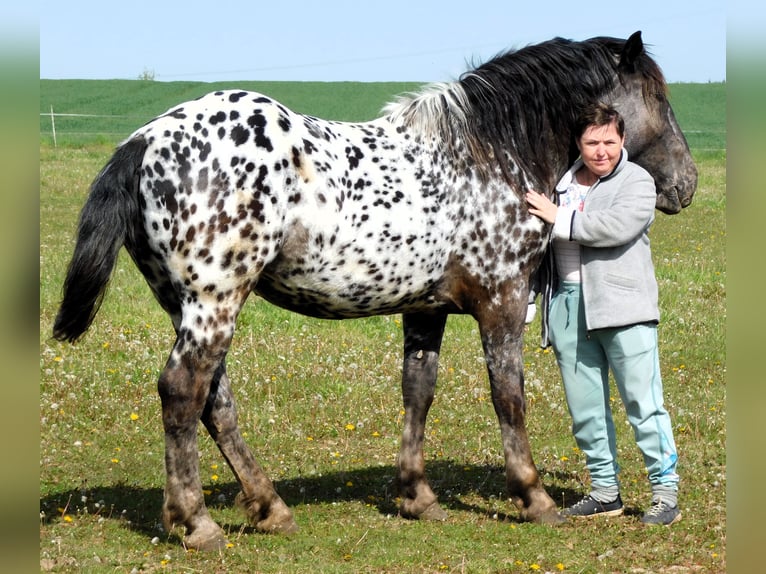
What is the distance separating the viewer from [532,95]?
5.81 meters

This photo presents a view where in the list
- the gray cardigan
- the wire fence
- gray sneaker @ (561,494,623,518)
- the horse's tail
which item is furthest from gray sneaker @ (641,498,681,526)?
the wire fence

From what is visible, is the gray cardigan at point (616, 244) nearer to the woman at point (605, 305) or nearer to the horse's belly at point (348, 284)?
the woman at point (605, 305)

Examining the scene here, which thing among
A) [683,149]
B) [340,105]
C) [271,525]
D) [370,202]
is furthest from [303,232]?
[340,105]

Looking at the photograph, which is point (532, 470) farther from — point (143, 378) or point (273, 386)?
point (143, 378)

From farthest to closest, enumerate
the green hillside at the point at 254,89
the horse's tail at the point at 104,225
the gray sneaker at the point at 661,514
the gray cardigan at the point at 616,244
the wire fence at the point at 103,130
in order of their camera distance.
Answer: the green hillside at the point at 254,89
the wire fence at the point at 103,130
the gray sneaker at the point at 661,514
the gray cardigan at the point at 616,244
the horse's tail at the point at 104,225

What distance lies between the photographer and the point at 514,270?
5625 mm

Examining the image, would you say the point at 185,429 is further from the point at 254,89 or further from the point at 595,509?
the point at 254,89

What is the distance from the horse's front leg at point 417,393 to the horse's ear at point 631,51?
2.00 metres

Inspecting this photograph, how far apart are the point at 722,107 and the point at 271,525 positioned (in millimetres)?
56461

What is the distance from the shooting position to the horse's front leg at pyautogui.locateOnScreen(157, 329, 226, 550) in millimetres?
4863

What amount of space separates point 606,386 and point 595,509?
0.80m

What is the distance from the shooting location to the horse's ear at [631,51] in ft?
18.8

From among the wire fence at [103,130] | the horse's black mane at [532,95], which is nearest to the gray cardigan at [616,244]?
the horse's black mane at [532,95]

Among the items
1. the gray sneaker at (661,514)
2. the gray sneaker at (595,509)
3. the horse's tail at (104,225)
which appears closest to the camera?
the horse's tail at (104,225)
